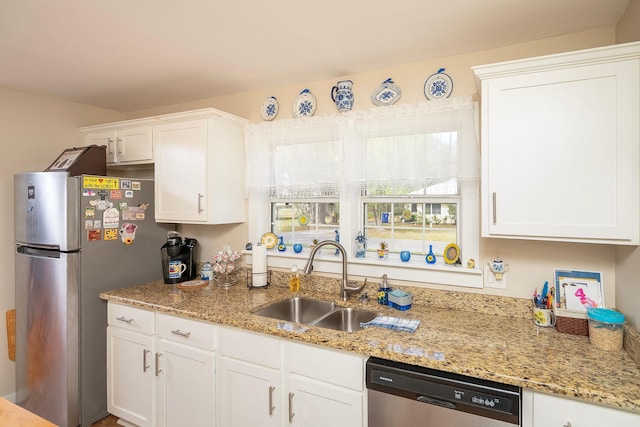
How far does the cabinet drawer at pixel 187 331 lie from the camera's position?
191 centimetres

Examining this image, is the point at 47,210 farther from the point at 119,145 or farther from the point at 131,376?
the point at 131,376

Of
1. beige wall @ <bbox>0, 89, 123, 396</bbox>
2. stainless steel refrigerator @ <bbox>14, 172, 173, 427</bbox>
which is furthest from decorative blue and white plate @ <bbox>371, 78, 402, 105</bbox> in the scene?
beige wall @ <bbox>0, 89, 123, 396</bbox>

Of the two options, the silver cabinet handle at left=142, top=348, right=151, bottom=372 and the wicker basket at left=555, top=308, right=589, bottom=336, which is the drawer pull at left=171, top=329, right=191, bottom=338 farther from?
the wicker basket at left=555, top=308, right=589, bottom=336

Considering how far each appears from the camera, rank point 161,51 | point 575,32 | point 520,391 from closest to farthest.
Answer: point 520,391 → point 575,32 → point 161,51

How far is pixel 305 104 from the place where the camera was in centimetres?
244

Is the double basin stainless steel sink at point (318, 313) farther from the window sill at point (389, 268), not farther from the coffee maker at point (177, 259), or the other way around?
the coffee maker at point (177, 259)

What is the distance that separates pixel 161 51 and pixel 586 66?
210 cm

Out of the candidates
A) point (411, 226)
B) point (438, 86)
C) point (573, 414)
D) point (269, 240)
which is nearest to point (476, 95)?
point (438, 86)

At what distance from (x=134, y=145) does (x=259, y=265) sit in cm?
140

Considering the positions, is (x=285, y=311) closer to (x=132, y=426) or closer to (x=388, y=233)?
(x=388, y=233)

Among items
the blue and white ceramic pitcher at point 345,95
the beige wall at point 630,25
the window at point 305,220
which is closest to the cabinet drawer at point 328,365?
the window at point 305,220

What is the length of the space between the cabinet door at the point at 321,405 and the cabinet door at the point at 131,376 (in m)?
1.02

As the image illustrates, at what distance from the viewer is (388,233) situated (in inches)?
91.7

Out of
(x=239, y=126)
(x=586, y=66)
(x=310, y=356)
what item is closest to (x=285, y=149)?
(x=239, y=126)
